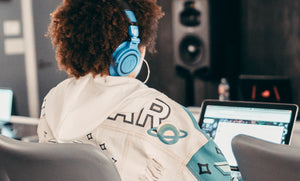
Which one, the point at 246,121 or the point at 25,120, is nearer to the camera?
the point at 246,121

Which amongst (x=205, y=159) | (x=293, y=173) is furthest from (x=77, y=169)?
(x=293, y=173)

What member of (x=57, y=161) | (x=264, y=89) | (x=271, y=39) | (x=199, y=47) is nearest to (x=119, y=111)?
(x=57, y=161)

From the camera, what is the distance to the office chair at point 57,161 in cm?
83

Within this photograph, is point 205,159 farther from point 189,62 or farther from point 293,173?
point 189,62

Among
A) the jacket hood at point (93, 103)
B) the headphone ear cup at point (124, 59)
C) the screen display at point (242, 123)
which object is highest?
the headphone ear cup at point (124, 59)

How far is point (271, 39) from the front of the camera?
15.1 feet

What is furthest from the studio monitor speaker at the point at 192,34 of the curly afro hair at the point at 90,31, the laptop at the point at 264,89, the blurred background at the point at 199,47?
the curly afro hair at the point at 90,31

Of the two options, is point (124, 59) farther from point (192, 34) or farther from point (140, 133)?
point (192, 34)

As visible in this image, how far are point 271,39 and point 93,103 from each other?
3.96 metres

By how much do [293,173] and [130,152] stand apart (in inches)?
14.2

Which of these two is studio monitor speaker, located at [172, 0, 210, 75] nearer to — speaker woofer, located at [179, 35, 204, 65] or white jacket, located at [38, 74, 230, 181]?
speaker woofer, located at [179, 35, 204, 65]

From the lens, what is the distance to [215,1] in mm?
4391

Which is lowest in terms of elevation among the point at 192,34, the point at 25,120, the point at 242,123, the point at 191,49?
the point at 25,120

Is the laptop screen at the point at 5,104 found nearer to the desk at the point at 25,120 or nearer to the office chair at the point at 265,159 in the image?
the desk at the point at 25,120
